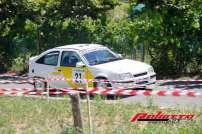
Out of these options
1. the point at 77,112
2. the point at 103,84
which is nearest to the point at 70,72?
the point at 103,84

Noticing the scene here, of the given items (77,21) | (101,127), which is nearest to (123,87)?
(101,127)

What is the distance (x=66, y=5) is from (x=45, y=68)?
8432mm

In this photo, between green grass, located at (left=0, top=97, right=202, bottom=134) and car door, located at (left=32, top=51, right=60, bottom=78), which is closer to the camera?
green grass, located at (left=0, top=97, right=202, bottom=134)

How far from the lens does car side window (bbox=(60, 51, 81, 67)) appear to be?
58.1 ft

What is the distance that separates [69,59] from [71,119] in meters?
5.76

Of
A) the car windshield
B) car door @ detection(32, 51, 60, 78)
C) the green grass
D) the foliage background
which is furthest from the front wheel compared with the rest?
the foliage background

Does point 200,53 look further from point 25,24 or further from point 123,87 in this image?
point 25,24

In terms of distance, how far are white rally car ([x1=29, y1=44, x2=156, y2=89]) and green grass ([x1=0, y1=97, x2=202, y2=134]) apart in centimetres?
229

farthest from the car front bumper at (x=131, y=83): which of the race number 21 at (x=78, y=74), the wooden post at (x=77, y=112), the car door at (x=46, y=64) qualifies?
the wooden post at (x=77, y=112)

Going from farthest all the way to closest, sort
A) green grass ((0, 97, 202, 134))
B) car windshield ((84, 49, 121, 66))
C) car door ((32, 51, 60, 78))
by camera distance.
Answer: car door ((32, 51, 60, 78)), car windshield ((84, 49, 121, 66)), green grass ((0, 97, 202, 134))

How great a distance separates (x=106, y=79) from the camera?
16.4 metres

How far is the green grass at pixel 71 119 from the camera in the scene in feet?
34.1

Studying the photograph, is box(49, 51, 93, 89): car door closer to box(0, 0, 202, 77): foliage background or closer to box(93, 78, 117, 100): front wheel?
box(93, 78, 117, 100): front wheel

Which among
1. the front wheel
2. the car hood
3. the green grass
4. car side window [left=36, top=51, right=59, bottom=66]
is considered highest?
car side window [left=36, top=51, right=59, bottom=66]
